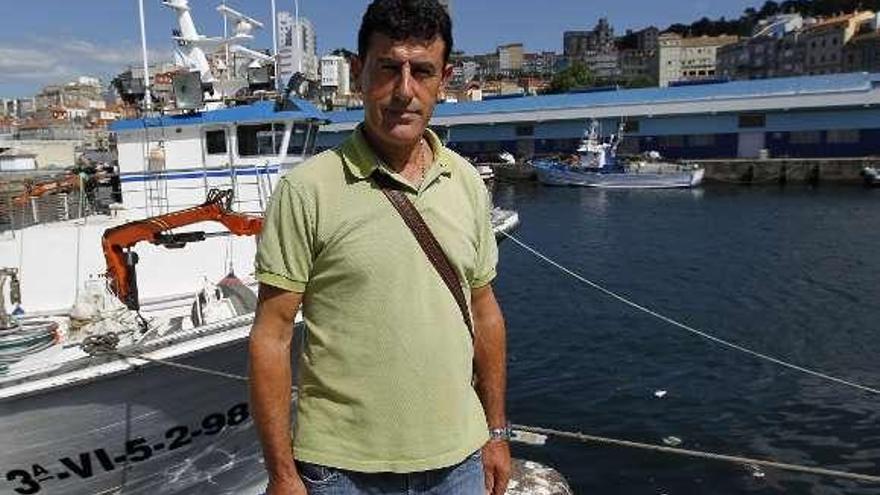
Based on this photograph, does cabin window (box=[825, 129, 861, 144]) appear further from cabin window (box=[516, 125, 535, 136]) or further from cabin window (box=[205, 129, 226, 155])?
cabin window (box=[205, 129, 226, 155])

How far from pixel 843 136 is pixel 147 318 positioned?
59434mm

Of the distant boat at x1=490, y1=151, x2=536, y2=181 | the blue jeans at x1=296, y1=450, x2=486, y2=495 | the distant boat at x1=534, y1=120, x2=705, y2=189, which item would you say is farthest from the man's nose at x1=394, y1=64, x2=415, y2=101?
the distant boat at x1=490, y1=151, x2=536, y2=181

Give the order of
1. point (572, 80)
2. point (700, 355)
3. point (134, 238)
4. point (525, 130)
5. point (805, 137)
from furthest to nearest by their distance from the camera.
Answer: point (572, 80) < point (525, 130) < point (805, 137) < point (700, 355) < point (134, 238)

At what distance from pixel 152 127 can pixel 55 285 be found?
126 inches

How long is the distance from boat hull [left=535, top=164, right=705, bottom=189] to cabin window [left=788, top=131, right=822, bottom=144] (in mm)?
8789

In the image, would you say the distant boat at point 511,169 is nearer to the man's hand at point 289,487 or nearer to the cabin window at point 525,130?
the cabin window at point 525,130

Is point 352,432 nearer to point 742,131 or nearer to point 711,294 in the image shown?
point 711,294

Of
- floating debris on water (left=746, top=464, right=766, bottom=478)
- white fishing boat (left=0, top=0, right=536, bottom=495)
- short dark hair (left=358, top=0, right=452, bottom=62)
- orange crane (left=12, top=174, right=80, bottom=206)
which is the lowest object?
floating debris on water (left=746, top=464, right=766, bottom=478)

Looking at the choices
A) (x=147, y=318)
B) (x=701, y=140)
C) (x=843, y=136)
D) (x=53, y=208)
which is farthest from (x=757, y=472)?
(x=701, y=140)

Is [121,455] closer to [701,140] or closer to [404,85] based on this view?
[404,85]

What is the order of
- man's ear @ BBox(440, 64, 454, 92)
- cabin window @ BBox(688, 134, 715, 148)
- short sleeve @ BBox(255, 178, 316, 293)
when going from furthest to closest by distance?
cabin window @ BBox(688, 134, 715, 148) → man's ear @ BBox(440, 64, 454, 92) → short sleeve @ BBox(255, 178, 316, 293)

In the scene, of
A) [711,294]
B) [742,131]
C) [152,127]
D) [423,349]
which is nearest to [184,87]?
[152,127]

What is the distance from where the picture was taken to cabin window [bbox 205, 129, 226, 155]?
459 inches

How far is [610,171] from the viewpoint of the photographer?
55625 mm
